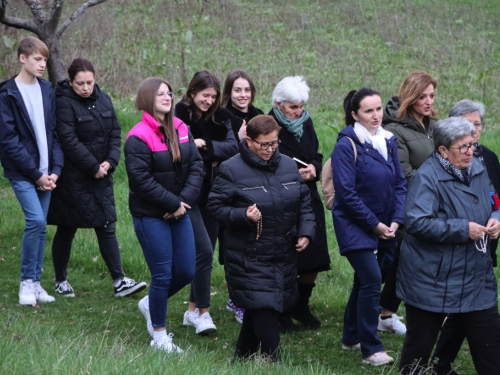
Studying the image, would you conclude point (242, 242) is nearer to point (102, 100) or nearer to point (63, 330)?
point (63, 330)

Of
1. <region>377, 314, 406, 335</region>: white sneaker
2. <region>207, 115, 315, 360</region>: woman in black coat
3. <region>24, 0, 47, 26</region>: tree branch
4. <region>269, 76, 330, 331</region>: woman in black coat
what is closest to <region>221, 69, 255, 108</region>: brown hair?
<region>269, 76, 330, 331</region>: woman in black coat

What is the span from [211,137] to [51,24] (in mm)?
5257

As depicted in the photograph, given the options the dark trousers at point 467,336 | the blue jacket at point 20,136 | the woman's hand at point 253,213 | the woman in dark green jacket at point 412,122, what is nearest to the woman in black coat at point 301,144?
the woman in dark green jacket at point 412,122

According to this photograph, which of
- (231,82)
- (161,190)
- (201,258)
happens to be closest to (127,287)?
(201,258)

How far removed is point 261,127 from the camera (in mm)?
5477

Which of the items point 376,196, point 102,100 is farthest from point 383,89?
point 376,196

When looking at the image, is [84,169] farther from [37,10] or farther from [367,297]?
[37,10]

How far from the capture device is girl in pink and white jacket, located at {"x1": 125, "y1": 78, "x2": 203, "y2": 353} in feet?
19.5

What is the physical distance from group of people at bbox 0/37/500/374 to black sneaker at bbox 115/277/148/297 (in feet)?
0.05

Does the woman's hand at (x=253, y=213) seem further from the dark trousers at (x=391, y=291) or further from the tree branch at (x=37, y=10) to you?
the tree branch at (x=37, y=10)

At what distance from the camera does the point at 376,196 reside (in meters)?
5.89

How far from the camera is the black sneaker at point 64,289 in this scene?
7.84 meters

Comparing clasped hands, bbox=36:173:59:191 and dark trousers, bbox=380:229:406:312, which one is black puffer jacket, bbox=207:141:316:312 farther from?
clasped hands, bbox=36:173:59:191

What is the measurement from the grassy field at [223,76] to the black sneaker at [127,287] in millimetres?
89
